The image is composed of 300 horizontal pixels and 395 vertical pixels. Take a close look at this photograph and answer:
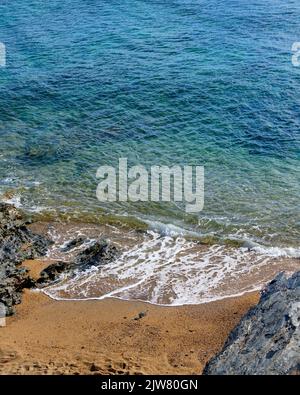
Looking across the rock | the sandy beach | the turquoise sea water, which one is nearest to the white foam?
the sandy beach

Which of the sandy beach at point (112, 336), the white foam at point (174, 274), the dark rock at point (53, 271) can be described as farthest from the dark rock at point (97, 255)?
the sandy beach at point (112, 336)

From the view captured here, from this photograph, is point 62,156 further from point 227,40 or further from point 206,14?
point 206,14

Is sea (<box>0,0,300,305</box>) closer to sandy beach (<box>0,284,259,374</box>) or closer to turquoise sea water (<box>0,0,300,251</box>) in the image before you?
turquoise sea water (<box>0,0,300,251</box>)

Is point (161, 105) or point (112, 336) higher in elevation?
point (161, 105)

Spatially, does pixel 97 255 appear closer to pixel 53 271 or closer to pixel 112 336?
pixel 53 271

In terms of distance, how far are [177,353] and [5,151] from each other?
15398 mm

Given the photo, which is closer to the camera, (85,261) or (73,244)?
(85,261)

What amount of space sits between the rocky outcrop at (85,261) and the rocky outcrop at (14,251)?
0.61 meters

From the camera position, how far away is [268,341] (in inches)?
418

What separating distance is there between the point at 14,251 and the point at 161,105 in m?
14.5

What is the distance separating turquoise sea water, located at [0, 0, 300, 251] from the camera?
2161 centimetres

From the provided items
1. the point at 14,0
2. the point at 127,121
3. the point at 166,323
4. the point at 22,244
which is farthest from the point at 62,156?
the point at 14,0

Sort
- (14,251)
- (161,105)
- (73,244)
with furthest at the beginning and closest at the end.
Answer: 1. (161,105)
2. (73,244)
3. (14,251)
